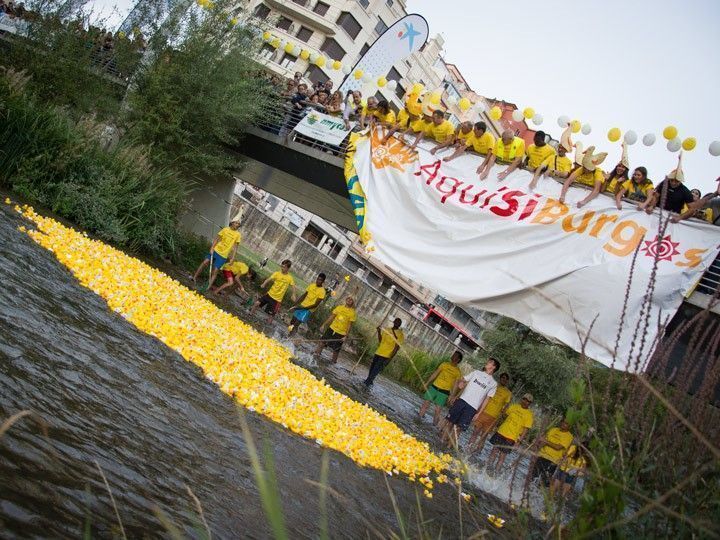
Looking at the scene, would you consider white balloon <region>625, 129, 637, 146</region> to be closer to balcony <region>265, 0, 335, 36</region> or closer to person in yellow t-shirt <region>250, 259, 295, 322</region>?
person in yellow t-shirt <region>250, 259, 295, 322</region>

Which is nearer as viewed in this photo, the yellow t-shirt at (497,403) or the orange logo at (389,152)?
the yellow t-shirt at (497,403)

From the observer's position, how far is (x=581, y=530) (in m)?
2.19

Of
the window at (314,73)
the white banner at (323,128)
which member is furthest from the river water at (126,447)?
the window at (314,73)

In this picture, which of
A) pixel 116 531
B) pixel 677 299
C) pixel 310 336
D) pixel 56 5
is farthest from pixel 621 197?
pixel 56 5

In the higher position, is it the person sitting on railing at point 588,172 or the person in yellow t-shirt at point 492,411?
the person sitting on railing at point 588,172

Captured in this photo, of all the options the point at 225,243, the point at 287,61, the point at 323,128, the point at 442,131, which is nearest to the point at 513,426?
the point at 442,131

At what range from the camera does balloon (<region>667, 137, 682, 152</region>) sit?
10.8 m

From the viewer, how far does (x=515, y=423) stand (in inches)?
432

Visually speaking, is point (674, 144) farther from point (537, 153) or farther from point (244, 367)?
point (244, 367)

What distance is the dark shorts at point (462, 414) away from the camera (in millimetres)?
10945

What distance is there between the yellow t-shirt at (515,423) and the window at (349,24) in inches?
1670

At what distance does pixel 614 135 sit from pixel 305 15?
131ft

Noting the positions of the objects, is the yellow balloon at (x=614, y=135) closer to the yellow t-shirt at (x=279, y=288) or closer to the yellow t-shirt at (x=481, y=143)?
the yellow t-shirt at (x=481, y=143)

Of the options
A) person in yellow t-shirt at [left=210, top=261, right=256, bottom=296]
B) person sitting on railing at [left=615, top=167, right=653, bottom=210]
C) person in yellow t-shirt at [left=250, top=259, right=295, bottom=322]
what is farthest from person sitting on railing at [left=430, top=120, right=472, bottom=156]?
person in yellow t-shirt at [left=210, top=261, right=256, bottom=296]
